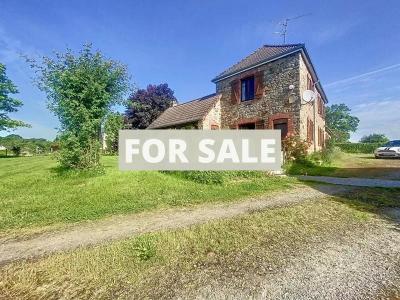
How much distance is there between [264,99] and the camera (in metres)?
16.0

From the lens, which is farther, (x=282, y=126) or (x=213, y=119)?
(x=213, y=119)

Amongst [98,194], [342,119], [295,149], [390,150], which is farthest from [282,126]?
[342,119]

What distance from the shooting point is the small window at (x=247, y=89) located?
56.4ft

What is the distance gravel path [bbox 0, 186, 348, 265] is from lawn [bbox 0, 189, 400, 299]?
1.10 ft

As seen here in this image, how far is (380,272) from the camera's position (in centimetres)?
301

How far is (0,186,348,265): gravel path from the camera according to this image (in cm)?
392

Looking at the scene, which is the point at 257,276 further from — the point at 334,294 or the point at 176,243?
the point at 176,243

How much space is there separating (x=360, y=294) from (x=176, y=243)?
8.16 feet

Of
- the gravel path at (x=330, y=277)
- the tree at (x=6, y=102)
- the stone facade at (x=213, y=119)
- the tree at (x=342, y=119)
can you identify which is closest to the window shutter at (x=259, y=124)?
the stone facade at (x=213, y=119)

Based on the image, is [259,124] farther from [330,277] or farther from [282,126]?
[330,277]

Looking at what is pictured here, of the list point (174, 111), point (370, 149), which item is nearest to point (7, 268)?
point (174, 111)

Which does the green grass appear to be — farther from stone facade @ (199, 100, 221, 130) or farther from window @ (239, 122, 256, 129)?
stone facade @ (199, 100, 221, 130)

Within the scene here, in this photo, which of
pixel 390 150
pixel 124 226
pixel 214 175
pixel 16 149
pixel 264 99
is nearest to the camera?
pixel 124 226

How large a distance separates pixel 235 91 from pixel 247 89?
0.89 m
